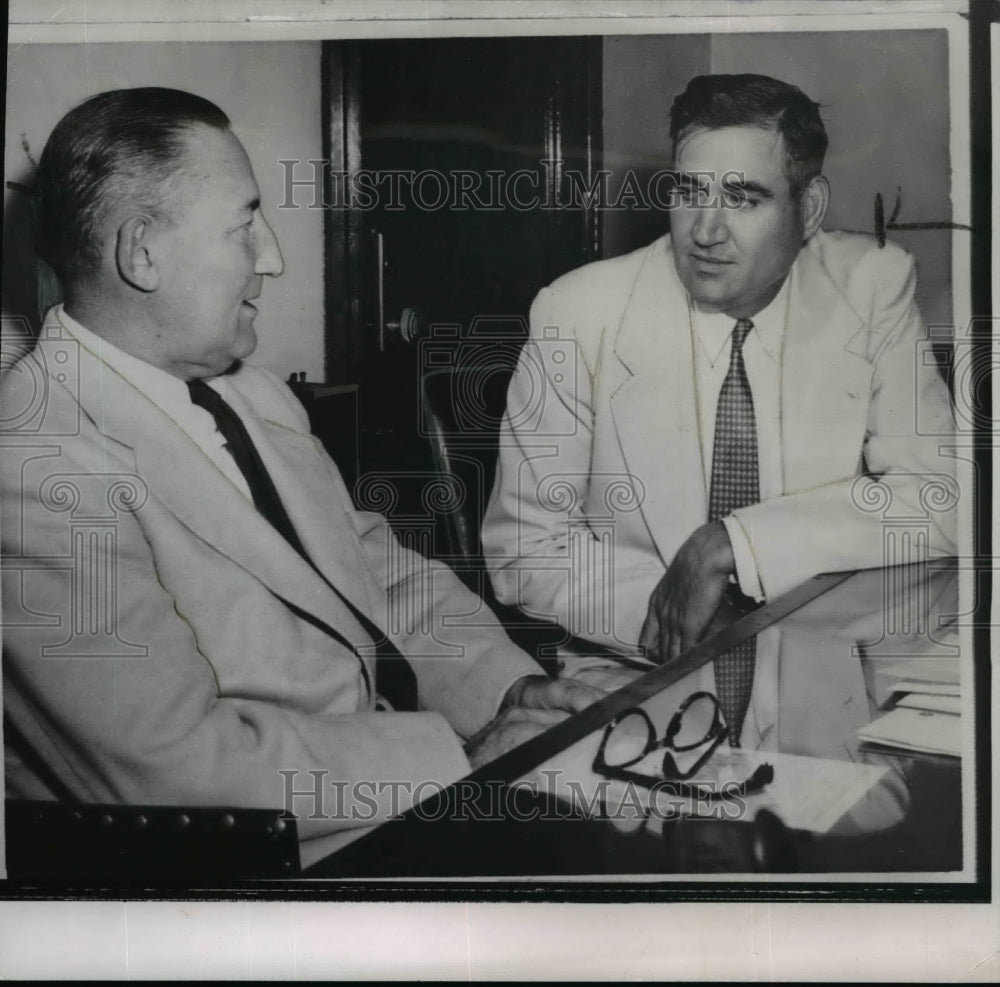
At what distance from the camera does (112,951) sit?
2.42 m

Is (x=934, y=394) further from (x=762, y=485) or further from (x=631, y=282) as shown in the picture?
(x=631, y=282)

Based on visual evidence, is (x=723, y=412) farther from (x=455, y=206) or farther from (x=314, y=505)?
(x=314, y=505)

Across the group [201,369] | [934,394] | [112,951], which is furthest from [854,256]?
[112,951]

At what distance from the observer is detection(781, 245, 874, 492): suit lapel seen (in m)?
2.36

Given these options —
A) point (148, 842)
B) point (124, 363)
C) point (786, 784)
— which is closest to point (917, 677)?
point (786, 784)

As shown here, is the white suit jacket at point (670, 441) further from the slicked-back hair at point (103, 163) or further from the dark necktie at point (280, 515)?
the slicked-back hair at point (103, 163)

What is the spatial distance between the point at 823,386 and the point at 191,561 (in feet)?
3.74

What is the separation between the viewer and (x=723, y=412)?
2.37 meters

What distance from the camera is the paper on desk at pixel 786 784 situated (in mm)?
2357

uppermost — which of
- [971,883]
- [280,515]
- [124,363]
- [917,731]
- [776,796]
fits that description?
[124,363]

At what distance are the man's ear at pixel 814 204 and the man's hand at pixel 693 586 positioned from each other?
0.54 m

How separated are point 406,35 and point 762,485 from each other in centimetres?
101

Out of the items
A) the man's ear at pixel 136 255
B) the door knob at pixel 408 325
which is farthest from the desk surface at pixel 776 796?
the man's ear at pixel 136 255

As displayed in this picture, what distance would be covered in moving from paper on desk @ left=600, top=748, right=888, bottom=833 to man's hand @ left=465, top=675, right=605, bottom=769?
158 mm
